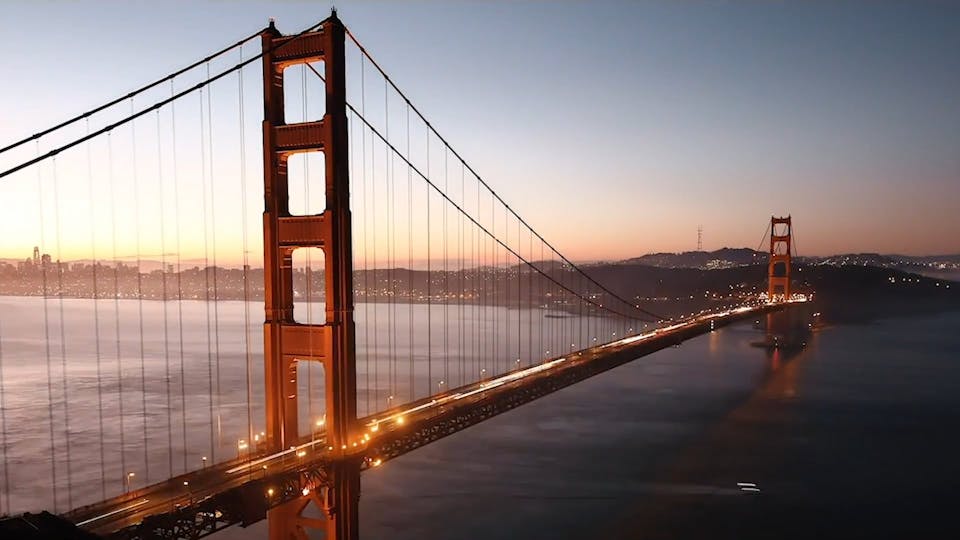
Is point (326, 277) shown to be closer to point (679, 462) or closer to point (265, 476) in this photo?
point (265, 476)

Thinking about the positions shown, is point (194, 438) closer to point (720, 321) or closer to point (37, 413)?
point (37, 413)

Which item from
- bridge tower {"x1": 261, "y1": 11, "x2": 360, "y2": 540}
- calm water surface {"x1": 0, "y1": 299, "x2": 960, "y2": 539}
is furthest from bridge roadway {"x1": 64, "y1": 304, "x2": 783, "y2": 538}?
calm water surface {"x1": 0, "y1": 299, "x2": 960, "y2": 539}

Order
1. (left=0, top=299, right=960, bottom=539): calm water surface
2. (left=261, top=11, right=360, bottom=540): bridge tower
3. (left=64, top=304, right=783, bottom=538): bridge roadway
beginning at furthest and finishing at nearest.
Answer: (left=0, top=299, right=960, bottom=539): calm water surface < (left=261, top=11, right=360, bottom=540): bridge tower < (left=64, top=304, right=783, bottom=538): bridge roadway

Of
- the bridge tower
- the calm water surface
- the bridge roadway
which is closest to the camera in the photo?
the bridge roadway

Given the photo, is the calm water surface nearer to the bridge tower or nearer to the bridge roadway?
the bridge roadway

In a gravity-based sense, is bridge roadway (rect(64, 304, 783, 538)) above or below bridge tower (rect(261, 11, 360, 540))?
below

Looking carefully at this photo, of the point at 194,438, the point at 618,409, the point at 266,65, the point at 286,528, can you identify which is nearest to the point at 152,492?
the point at 286,528
